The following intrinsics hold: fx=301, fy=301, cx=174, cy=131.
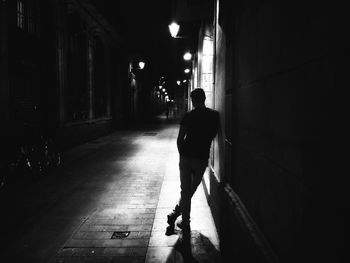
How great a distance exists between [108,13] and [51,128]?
1005 centimetres

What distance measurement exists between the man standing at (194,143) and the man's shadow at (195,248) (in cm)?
18

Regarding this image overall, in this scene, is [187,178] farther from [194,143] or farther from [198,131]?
[198,131]

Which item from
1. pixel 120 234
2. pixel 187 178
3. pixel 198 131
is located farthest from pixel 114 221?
pixel 198 131

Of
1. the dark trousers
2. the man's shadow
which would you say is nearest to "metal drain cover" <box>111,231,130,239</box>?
the man's shadow

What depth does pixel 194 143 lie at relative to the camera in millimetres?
4531

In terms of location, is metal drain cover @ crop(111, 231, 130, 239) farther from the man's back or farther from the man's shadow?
the man's back

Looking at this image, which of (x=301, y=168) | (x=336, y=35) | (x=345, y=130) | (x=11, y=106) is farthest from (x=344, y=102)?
(x=11, y=106)

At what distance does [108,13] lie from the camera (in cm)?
1947

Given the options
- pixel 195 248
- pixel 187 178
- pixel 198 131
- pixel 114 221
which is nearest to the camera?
pixel 195 248

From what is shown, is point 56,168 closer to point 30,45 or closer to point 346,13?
point 30,45

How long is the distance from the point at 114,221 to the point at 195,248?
5.50ft

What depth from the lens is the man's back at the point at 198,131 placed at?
4.51 metres

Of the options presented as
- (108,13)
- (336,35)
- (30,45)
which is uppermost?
(108,13)

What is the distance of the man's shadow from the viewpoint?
4.03 m
